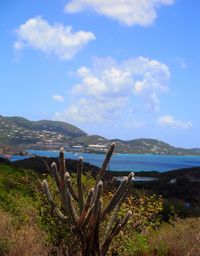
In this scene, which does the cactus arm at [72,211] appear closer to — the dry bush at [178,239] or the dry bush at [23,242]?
the dry bush at [23,242]

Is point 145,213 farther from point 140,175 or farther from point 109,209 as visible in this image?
point 140,175

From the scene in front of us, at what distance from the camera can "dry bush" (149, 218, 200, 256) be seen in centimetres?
1051

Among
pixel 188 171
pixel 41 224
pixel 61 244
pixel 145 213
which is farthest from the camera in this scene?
pixel 188 171

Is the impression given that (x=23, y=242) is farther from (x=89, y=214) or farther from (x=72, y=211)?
(x=89, y=214)

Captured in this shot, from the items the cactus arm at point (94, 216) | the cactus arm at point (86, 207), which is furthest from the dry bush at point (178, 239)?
the cactus arm at point (86, 207)

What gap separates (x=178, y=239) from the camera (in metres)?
11.0

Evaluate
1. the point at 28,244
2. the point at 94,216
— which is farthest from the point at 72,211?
the point at 28,244

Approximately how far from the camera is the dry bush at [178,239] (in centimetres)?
1051

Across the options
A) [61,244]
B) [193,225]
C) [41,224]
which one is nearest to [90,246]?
[61,244]

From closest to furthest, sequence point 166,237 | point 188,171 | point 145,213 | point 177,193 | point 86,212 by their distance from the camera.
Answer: point 86,212
point 166,237
point 145,213
point 177,193
point 188,171

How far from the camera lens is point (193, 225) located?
11.5 metres

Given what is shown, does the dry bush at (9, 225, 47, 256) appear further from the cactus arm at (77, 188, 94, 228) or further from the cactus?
the cactus arm at (77, 188, 94, 228)

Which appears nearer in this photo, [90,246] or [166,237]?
[90,246]

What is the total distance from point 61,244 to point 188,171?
1354 inches
